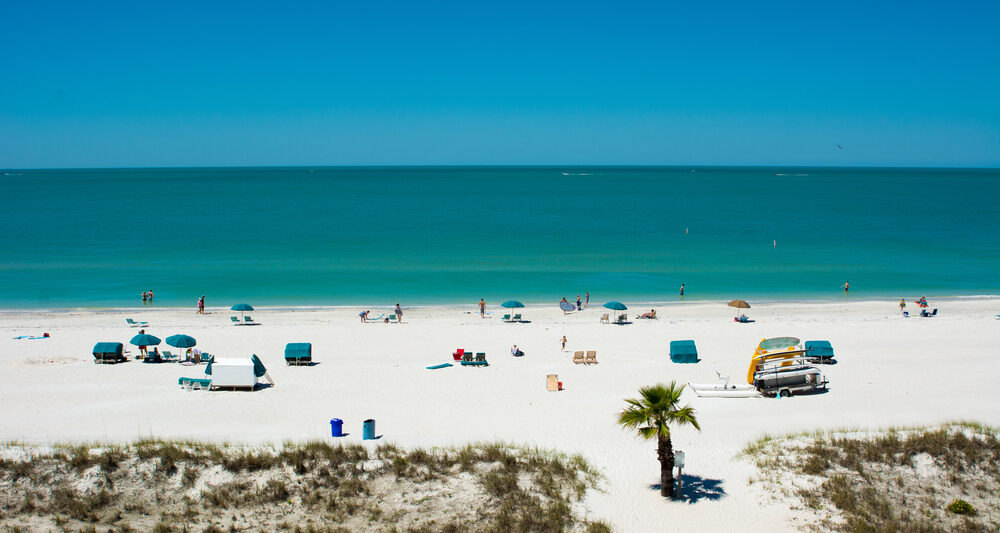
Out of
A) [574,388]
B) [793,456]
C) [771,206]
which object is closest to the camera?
[793,456]

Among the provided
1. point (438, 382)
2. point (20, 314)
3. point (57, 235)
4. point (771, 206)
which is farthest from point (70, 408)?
point (771, 206)

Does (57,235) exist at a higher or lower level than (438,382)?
higher

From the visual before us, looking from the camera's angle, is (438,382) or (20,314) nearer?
(438,382)

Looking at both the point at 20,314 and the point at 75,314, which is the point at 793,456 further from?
the point at 20,314

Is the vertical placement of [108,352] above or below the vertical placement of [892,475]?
above

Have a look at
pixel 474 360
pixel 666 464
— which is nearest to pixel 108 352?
pixel 474 360

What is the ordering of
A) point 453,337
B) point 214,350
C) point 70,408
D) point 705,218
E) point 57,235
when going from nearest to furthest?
point 70,408 → point 214,350 → point 453,337 → point 57,235 → point 705,218

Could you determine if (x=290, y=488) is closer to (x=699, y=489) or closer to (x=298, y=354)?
(x=699, y=489)
